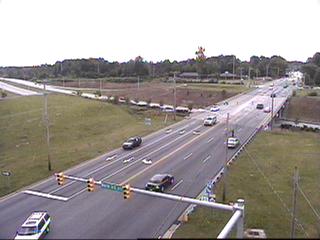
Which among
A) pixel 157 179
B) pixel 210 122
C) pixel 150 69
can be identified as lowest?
pixel 157 179

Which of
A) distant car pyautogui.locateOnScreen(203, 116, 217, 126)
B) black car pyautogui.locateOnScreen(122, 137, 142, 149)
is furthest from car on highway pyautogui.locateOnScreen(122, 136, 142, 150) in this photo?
distant car pyautogui.locateOnScreen(203, 116, 217, 126)

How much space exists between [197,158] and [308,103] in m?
52.7

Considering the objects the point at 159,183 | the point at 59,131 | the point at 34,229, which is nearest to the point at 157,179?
the point at 159,183

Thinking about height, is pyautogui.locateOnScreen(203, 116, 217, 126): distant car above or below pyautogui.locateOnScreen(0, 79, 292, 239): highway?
above

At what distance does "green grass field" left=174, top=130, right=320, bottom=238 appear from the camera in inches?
909

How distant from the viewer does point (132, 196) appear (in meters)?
28.7

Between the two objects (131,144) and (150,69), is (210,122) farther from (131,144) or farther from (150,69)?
(150,69)

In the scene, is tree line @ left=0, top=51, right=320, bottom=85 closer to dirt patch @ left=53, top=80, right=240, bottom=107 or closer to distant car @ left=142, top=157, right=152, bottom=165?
dirt patch @ left=53, top=80, right=240, bottom=107

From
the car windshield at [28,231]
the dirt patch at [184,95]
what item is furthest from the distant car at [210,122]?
the car windshield at [28,231]

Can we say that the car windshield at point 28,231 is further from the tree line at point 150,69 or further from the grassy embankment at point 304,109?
the tree line at point 150,69

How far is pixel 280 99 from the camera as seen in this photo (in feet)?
297

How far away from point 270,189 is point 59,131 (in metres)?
35.7

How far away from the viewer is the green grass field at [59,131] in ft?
129

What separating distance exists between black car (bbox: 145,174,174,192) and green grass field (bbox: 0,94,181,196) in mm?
11157
